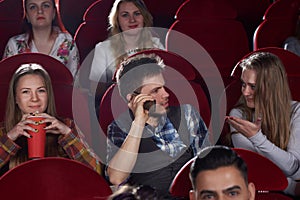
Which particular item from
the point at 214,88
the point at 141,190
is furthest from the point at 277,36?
the point at 141,190

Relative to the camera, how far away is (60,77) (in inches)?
60.2

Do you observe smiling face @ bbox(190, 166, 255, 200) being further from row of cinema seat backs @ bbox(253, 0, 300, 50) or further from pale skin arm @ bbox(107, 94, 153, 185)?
row of cinema seat backs @ bbox(253, 0, 300, 50)

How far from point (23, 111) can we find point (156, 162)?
286mm

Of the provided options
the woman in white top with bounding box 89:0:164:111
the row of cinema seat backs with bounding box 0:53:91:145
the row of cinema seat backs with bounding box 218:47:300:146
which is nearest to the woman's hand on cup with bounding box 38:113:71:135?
the row of cinema seat backs with bounding box 0:53:91:145

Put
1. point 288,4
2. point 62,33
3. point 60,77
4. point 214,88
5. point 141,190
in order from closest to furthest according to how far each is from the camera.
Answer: point 141,190, point 60,77, point 214,88, point 62,33, point 288,4

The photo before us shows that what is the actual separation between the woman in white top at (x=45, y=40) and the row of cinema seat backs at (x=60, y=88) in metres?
0.44

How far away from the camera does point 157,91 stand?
4.62ft

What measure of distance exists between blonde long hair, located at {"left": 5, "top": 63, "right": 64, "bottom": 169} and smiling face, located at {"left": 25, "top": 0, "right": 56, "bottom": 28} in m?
0.53

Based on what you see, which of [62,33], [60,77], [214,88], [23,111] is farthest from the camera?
[62,33]

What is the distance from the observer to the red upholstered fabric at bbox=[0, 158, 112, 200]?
3.35ft

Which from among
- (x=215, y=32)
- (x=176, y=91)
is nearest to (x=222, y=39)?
(x=215, y=32)

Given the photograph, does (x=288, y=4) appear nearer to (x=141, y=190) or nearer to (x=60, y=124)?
(x=60, y=124)

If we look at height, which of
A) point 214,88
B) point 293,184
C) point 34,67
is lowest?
point 293,184

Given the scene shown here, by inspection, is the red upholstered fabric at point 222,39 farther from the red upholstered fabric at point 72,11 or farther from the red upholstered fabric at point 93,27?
the red upholstered fabric at point 72,11
